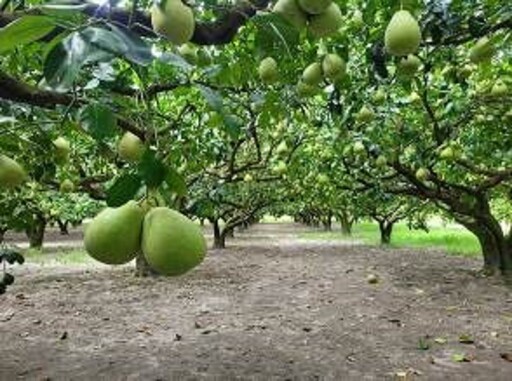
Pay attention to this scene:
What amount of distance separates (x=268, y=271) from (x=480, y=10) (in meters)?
12.4

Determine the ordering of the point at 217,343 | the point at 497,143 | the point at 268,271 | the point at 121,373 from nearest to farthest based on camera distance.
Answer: the point at 121,373, the point at 217,343, the point at 497,143, the point at 268,271

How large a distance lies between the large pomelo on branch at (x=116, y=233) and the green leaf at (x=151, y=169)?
2.9 inches

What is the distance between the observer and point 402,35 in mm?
1974

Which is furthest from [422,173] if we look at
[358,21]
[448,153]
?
[358,21]

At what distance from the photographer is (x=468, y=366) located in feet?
22.3

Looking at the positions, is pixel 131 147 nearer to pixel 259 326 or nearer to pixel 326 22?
pixel 326 22

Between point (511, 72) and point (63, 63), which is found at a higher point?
point (511, 72)

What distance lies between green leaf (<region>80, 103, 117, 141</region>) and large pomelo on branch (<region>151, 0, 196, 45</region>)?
1.10 ft

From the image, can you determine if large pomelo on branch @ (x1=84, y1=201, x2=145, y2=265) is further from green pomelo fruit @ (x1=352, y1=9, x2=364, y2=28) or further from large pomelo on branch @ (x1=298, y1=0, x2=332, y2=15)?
green pomelo fruit @ (x1=352, y1=9, x2=364, y2=28)

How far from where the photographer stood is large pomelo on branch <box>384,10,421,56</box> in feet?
6.48

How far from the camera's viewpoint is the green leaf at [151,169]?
1495mm

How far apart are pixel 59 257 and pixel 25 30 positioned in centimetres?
2021

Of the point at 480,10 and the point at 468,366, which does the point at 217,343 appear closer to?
the point at 468,366

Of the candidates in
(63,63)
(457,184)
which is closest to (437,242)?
(457,184)
